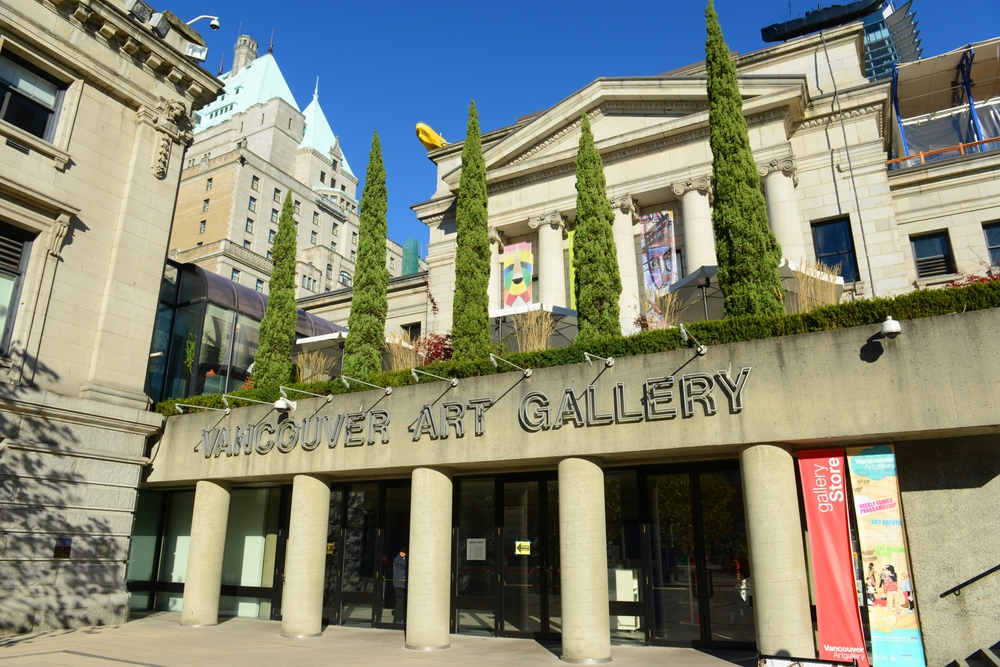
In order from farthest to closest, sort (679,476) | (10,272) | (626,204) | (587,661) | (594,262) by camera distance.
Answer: (626,204)
(10,272)
(594,262)
(679,476)
(587,661)

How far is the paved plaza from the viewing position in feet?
39.5

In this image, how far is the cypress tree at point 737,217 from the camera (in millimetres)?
13594

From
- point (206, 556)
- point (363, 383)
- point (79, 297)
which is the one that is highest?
point (79, 297)

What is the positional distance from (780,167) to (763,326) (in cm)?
1432

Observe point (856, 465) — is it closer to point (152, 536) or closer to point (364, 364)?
point (364, 364)

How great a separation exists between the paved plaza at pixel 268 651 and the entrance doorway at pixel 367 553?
3.36ft

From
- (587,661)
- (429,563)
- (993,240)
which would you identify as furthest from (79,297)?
(993,240)

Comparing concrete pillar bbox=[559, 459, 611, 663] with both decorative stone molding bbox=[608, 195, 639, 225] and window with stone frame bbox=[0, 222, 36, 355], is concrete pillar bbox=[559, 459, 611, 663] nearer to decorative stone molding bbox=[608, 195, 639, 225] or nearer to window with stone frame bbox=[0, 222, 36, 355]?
window with stone frame bbox=[0, 222, 36, 355]

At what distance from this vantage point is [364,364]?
17.8 m

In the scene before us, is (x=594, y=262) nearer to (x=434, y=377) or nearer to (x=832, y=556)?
(x=434, y=377)

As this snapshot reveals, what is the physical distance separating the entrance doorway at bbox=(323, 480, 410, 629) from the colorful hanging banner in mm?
10449

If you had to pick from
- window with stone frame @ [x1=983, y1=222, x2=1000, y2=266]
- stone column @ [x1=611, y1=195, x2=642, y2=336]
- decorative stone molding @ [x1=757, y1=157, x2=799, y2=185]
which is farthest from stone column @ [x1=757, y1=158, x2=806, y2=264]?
window with stone frame @ [x1=983, y1=222, x2=1000, y2=266]

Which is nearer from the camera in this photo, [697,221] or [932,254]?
[932,254]

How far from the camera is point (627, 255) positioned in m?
26.5
